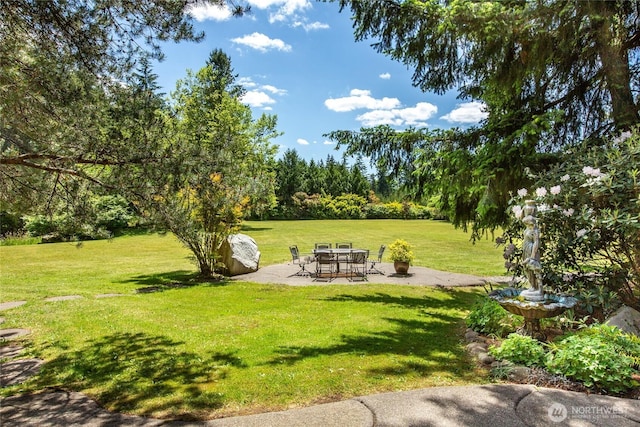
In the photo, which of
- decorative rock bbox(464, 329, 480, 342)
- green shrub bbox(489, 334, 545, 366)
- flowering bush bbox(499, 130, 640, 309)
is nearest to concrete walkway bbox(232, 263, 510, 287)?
decorative rock bbox(464, 329, 480, 342)

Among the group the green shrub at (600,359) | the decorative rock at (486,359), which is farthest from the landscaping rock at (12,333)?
the green shrub at (600,359)

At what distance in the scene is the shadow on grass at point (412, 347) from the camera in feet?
14.0

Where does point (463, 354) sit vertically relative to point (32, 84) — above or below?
below

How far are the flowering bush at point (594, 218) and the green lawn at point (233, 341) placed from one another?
193cm

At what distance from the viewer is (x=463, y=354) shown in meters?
4.78

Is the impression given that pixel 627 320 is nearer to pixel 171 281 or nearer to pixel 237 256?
pixel 237 256

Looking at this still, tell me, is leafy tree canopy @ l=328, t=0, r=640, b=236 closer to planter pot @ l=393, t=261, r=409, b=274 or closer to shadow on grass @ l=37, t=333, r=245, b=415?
planter pot @ l=393, t=261, r=409, b=274

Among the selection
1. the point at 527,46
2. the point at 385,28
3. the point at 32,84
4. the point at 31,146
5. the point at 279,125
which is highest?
the point at 279,125

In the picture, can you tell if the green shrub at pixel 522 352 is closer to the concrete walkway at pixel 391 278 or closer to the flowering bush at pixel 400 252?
the concrete walkway at pixel 391 278

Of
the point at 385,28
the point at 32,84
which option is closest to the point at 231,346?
the point at 32,84

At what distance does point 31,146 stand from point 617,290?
8.35 metres

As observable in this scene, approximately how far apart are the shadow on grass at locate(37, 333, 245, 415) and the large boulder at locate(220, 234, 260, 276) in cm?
652

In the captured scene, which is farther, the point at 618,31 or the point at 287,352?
the point at 618,31

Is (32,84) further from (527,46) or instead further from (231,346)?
(527,46)
